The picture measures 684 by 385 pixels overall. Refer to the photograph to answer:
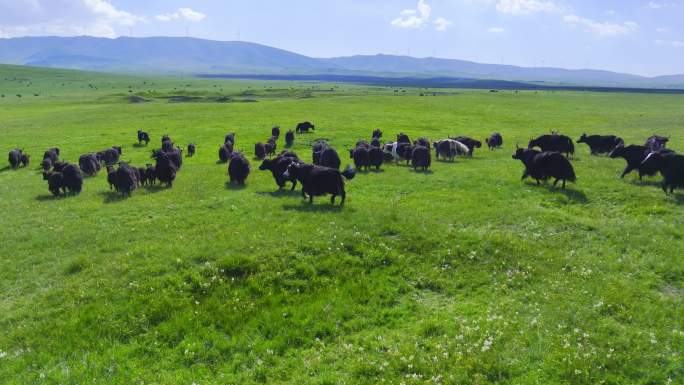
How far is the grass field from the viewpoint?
28.7 ft

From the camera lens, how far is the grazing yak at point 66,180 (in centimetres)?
2184

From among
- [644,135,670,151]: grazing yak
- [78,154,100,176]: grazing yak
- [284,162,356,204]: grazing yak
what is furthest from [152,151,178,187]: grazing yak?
[644,135,670,151]: grazing yak

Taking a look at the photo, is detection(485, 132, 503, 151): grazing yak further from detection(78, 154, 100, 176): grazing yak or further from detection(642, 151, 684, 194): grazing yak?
detection(78, 154, 100, 176): grazing yak

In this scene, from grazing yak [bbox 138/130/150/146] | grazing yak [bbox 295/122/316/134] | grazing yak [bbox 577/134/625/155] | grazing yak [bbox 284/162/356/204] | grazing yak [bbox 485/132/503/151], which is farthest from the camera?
grazing yak [bbox 295/122/316/134]

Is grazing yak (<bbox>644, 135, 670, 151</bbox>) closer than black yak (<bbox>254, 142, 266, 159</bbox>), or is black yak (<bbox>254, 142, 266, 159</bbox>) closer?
grazing yak (<bbox>644, 135, 670, 151</bbox>)

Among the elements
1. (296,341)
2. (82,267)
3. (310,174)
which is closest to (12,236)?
(82,267)

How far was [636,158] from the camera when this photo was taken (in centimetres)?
Result: 2319

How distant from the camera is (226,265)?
12281mm

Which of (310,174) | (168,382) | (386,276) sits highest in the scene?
(310,174)

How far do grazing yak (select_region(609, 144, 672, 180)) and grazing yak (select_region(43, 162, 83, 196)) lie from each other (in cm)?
2867

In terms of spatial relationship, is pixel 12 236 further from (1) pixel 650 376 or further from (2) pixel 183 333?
(1) pixel 650 376

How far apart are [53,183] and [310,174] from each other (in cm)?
1407

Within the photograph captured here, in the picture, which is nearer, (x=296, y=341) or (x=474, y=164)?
(x=296, y=341)

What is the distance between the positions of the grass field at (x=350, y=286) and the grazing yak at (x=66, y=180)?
1126 millimetres
